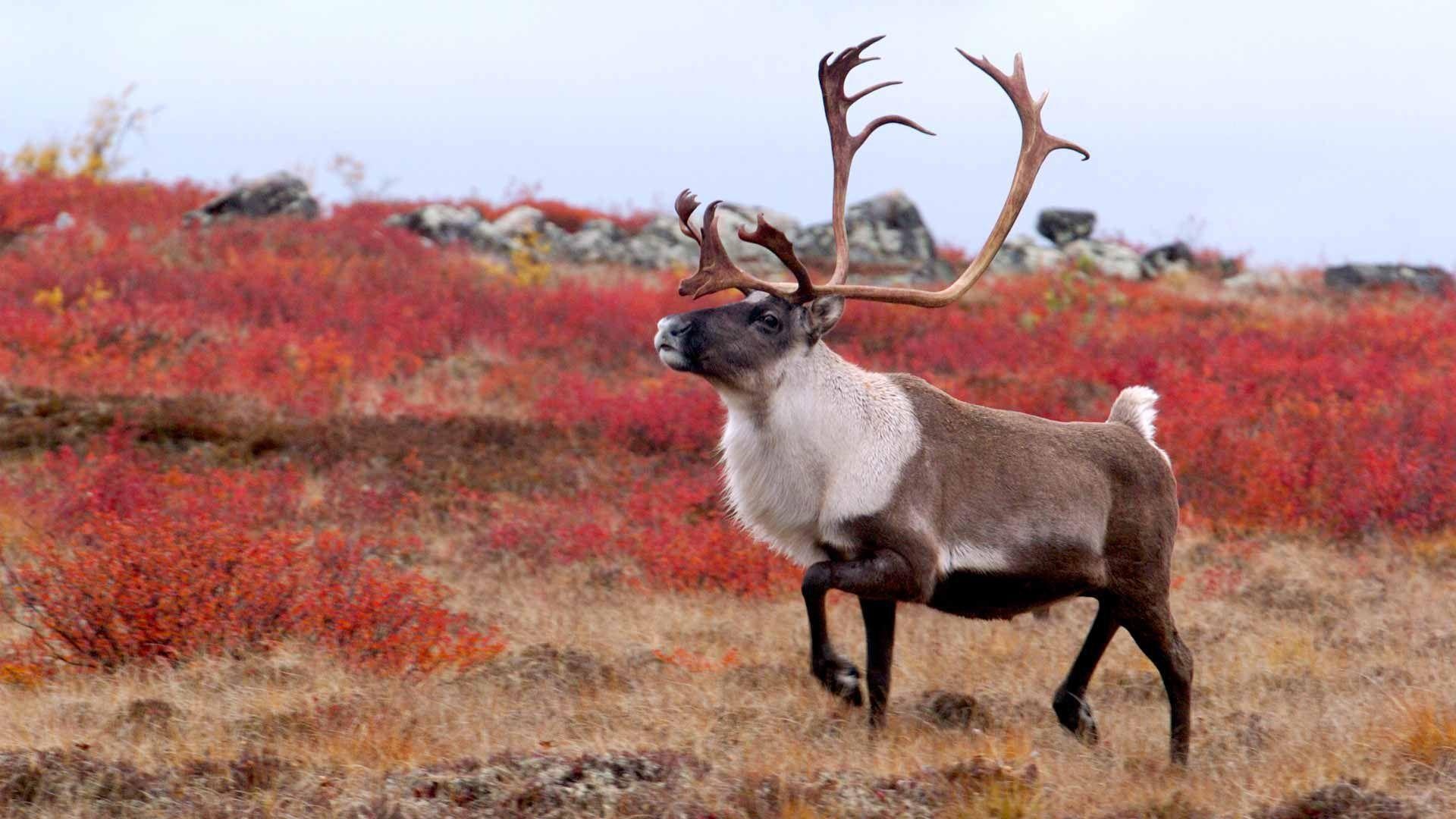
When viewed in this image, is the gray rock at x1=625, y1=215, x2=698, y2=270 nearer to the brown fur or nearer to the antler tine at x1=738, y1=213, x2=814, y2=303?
the antler tine at x1=738, y1=213, x2=814, y2=303

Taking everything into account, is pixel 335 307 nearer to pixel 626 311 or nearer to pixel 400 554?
pixel 626 311

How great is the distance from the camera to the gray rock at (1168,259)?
77.3 feet

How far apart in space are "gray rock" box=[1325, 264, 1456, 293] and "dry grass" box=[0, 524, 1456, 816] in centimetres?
1487

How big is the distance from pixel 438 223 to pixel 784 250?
17.5m

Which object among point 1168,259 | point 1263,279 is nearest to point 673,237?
point 1168,259

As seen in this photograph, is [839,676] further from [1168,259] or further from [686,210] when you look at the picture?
[1168,259]

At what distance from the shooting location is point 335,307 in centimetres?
1677

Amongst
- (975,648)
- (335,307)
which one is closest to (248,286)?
(335,307)

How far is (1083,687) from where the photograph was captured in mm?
6039

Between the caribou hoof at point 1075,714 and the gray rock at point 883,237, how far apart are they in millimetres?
16179

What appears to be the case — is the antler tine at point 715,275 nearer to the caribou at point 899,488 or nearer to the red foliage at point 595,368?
the caribou at point 899,488

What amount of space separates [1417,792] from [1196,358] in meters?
11.3

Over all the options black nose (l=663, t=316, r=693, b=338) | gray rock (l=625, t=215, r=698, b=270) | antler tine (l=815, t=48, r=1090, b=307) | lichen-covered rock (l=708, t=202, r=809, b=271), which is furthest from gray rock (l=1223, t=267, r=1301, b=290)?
black nose (l=663, t=316, r=693, b=338)

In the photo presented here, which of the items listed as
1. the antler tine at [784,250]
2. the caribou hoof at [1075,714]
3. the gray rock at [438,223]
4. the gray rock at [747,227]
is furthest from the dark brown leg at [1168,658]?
the gray rock at [438,223]
